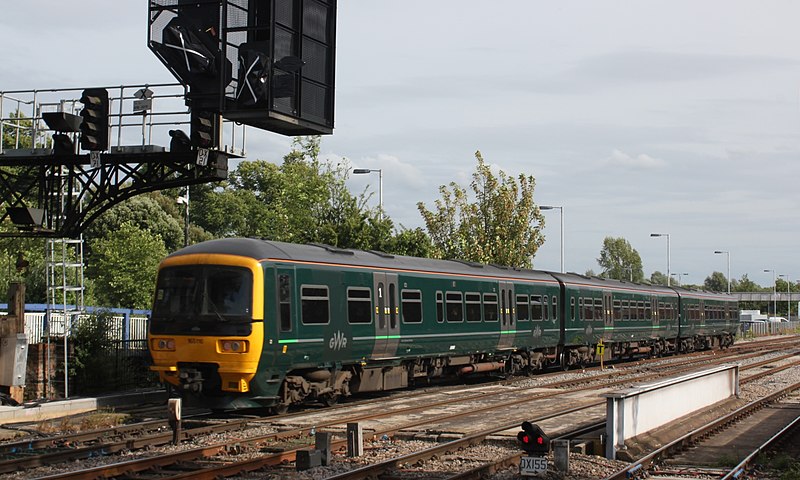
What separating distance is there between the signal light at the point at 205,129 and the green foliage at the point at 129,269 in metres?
32.3

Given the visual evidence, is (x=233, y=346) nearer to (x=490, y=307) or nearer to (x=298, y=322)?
(x=298, y=322)

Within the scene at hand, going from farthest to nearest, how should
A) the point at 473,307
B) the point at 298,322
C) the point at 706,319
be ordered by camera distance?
1. the point at 706,319
2. the point at 473,307
3. the point at 298,322

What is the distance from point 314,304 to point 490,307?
27.3ft

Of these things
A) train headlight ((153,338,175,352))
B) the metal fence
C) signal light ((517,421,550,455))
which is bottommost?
signal light ((517,421,550,455))

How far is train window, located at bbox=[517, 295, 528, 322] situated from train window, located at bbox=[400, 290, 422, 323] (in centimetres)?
612

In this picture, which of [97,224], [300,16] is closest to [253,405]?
[300,16]

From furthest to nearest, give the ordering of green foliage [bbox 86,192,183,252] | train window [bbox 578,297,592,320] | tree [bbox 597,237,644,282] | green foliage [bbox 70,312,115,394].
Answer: tree [bbox 597,237,644,282] < green foliage [bbox 86,192,183,252] < train window [bbox 578,297,592,320] < green foliage [bbox 70,312,115,394]

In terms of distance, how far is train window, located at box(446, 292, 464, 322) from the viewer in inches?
938

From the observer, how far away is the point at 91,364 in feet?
69.4

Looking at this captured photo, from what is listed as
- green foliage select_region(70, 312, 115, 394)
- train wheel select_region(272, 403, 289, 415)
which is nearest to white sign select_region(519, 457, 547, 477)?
train wheel select_region(272, 403, 289, 415)

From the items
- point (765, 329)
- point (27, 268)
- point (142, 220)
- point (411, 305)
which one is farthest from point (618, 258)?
point (411, 305)

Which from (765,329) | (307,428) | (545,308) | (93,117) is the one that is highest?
(93,117)

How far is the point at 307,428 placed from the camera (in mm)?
15930

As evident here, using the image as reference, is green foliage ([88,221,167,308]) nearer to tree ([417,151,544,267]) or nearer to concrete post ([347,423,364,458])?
tree ([417,151,544,267])
